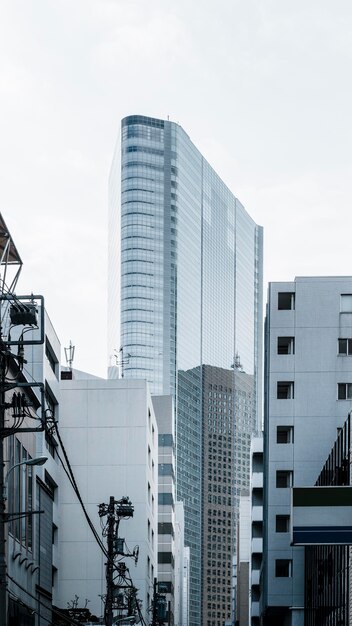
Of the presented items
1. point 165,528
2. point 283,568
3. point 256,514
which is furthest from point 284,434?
point 165,528

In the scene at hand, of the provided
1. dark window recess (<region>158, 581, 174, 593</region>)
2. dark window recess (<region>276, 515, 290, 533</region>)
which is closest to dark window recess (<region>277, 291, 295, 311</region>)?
dark window recess (<region>276, 515, 290, 533</region>)

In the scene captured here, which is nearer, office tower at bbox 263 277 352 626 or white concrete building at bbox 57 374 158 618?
office tower at bbox 263 277 352 626

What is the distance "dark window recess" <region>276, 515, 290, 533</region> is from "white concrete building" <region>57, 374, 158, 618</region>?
2047cm

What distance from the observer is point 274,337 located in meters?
102

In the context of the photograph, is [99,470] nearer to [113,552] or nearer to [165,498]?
[113,552]

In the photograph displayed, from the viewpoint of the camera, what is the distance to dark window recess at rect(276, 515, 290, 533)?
10031cm

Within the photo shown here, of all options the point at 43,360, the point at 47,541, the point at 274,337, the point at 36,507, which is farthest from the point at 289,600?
the point at 36,507

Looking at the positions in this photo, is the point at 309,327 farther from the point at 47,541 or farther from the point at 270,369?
the point at 47,541

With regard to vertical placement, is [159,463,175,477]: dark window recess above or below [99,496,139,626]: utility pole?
above

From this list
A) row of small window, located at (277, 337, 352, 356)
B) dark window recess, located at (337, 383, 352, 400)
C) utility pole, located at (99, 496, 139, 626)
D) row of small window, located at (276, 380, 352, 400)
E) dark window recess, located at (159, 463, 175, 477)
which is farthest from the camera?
dark window recess, located at (159, 463, 175, 477)

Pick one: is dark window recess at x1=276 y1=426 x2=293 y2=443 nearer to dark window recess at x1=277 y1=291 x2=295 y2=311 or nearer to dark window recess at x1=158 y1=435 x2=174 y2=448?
dark window recess at x1=277 y1=291 x2=295 y2=311

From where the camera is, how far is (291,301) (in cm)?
10250

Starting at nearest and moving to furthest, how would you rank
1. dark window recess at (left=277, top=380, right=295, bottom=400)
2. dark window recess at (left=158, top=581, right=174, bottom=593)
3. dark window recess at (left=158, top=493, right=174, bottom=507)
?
dark window recess at (left=277, top=380, right=295, bottom=400) → dark window recess at (left=158, top=581, right=174, bottom=593) → dark window recess at (left=158, top=493, right=174, bottom=507)

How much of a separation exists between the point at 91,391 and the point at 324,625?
155 feet
